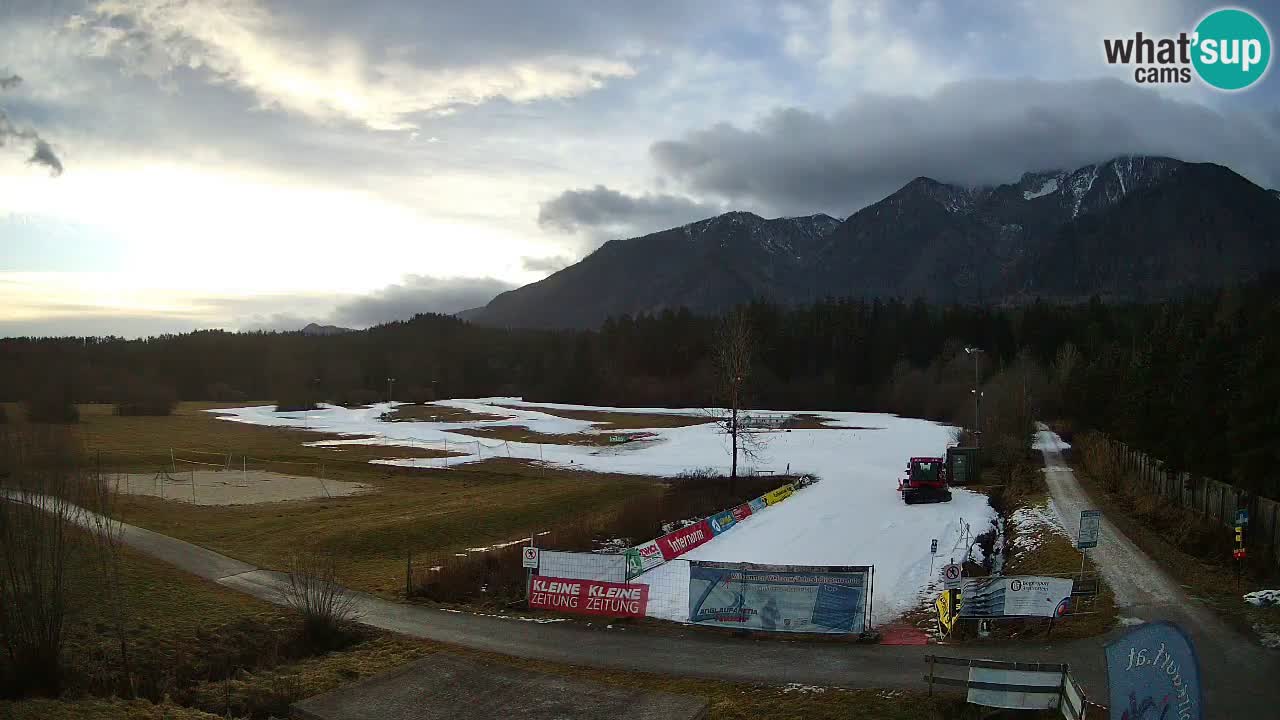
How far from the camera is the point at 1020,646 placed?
1616cm

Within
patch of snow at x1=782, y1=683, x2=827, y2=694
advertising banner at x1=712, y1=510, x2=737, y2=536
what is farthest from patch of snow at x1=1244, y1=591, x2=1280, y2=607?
advertising banner at x1=712, y1=510, x2=737, y2=536

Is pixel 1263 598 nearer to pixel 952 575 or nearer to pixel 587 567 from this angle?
pixel 952 575

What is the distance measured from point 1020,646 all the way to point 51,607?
18.8m

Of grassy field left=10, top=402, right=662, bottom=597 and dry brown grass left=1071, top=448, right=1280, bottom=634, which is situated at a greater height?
dry brown grass left=1071, top=448, right=1280, bottom=634

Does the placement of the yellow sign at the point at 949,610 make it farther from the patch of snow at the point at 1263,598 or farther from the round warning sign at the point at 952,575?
the patch of snow at the point at 1263,598

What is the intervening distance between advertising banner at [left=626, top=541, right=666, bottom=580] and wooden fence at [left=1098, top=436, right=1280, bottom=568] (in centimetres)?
1715

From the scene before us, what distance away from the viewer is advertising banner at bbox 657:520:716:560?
26.0 meters

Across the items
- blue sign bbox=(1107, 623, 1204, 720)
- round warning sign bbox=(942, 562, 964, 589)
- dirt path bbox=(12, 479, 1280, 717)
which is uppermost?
blue sign bbox=(1107, 623, 1204, 720)

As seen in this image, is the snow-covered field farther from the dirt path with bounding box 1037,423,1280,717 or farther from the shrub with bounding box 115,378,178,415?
the shrub with bounding box 115,378,178,415

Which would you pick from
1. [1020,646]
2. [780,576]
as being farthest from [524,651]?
[1020,646]

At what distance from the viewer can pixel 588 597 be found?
65.3 ft

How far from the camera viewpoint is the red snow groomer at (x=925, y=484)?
124ft

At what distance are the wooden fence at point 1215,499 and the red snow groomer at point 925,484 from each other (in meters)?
8.26

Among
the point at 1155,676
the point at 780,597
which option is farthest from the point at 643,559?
the point at 1155,676
